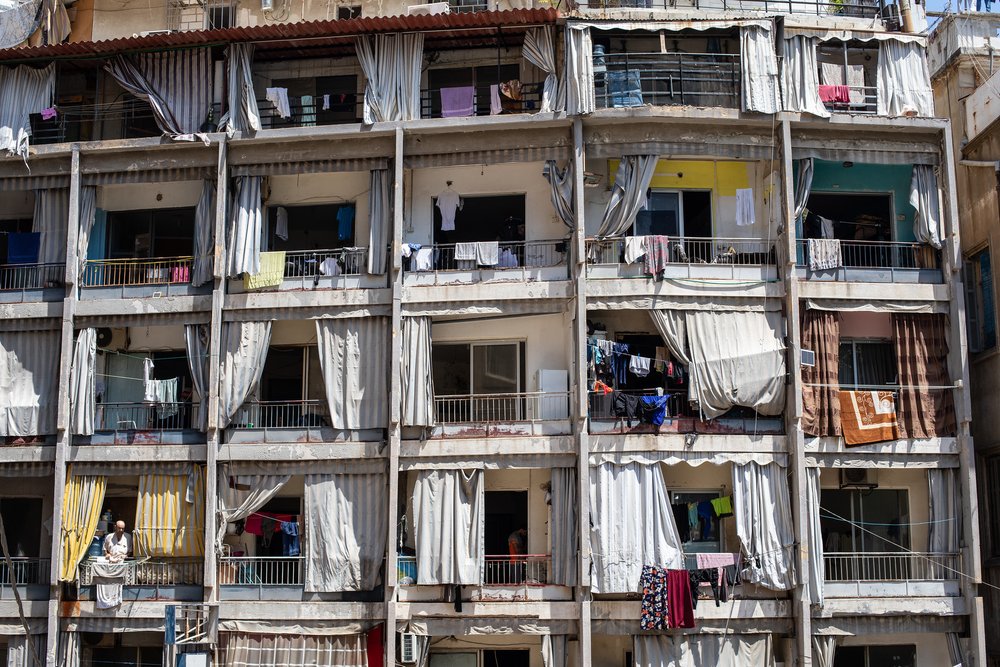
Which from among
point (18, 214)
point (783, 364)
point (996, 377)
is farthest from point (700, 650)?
point (18, 214)

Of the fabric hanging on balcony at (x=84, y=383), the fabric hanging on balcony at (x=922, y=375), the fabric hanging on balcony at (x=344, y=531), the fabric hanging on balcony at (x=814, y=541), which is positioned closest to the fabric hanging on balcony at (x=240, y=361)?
the fabric hanging on balcony at (x=344, y=531)

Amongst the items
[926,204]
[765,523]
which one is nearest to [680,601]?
[765,523]

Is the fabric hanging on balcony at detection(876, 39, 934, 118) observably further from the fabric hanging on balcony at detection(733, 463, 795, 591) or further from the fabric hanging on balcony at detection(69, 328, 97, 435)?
the fabric hanging on balcony at detection(69, 328, 97, 435)

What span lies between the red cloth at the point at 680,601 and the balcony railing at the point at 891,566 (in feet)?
10.7

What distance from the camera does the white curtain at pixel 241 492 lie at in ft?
84.9

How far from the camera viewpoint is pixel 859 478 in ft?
86.0

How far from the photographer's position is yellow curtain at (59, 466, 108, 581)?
85.8 ft

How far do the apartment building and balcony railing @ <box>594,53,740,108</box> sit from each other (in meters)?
0.11

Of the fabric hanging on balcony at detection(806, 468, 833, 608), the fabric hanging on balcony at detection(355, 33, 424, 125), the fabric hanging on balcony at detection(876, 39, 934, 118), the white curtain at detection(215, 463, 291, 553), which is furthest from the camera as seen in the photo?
the fabric hanging on balcony at detection(355, 33, 424, 125)

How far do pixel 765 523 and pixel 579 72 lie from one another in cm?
1054

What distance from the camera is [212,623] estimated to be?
25.4 m

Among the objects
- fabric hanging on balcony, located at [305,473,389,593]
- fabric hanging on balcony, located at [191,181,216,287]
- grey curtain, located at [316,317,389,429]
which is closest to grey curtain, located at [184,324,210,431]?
fabric hanging on balcony, located at [191,181,216,287]

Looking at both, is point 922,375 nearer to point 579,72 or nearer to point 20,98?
point 579,72

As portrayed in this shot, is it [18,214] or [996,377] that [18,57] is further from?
[996,377]
